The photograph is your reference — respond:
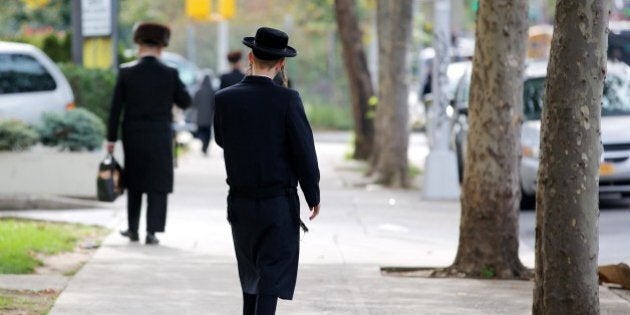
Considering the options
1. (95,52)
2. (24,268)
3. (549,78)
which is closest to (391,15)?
(95,52)

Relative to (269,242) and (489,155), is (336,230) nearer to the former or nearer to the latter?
(489,155)

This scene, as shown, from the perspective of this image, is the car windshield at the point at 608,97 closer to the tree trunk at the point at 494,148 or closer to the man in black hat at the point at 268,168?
the tree trunk at the point at 494,148

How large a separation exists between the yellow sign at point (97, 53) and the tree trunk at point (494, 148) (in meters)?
10.5

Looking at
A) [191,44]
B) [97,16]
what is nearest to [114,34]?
[97,16]

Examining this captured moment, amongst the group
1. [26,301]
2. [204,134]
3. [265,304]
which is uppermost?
[265,304]

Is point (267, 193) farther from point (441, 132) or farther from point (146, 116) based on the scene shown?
point (441, 132)

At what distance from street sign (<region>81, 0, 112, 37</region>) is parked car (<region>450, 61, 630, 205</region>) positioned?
18.8 ft

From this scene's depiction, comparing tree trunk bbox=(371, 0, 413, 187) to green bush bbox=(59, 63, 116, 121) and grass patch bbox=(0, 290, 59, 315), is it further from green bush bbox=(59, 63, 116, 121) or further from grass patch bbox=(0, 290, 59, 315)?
grass patch bbox=(0, 290, 59, 315)

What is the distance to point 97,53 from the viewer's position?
70.9ft

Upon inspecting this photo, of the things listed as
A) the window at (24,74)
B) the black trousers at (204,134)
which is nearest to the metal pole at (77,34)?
the window at (24,74)

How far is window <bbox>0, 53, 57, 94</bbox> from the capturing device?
19078 mm

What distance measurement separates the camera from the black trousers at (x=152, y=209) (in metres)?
13.0

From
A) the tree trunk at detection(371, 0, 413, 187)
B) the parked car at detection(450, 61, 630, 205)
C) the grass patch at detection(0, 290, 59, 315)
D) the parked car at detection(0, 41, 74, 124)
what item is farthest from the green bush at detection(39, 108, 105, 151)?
the grass patch at detection(0, 290, 59, 315)

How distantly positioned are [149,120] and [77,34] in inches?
337
